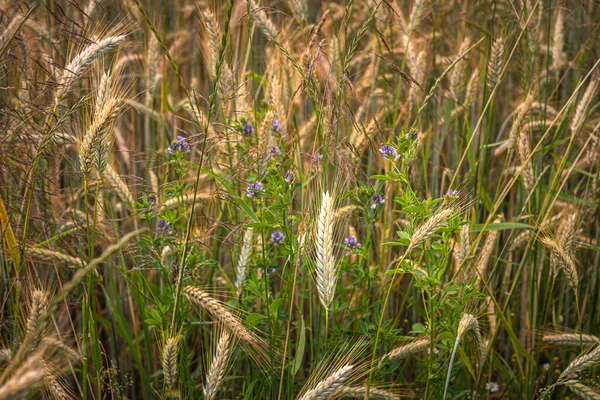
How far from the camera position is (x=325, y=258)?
147cm

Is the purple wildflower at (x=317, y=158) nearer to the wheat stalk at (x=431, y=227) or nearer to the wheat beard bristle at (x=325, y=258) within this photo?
the wheat beard bristle at (x=325, y=258)

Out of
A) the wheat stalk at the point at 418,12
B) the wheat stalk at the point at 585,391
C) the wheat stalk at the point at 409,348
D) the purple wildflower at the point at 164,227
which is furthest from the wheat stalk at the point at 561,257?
the purple wildflower at the point at 164,227

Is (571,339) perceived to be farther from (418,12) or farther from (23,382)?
(23,382)

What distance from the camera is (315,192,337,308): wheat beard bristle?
4.82 feet

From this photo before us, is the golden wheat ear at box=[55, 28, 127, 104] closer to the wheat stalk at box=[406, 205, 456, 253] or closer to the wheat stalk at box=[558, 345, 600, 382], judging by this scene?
the wheat stalk at box=[406, 205, 456, 253]

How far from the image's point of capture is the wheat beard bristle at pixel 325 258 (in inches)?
57.8

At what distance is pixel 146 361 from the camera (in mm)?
2332

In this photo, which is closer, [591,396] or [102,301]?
[591,396]

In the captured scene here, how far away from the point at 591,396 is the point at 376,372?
651mm

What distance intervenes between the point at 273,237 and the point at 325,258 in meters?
0.37

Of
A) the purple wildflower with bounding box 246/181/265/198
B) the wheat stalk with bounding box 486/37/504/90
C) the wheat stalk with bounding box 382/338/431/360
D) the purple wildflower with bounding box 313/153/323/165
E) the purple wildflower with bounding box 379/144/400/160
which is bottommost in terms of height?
the wheat stalk with bounding box 382/338/431/360

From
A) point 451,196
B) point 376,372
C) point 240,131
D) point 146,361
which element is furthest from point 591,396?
point 146,361

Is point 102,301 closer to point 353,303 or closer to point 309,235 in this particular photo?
point 353,303

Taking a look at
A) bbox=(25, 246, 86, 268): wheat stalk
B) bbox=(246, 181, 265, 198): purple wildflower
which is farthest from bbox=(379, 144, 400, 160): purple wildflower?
bbox=(25, 246, 86, 268): wheat stalk
